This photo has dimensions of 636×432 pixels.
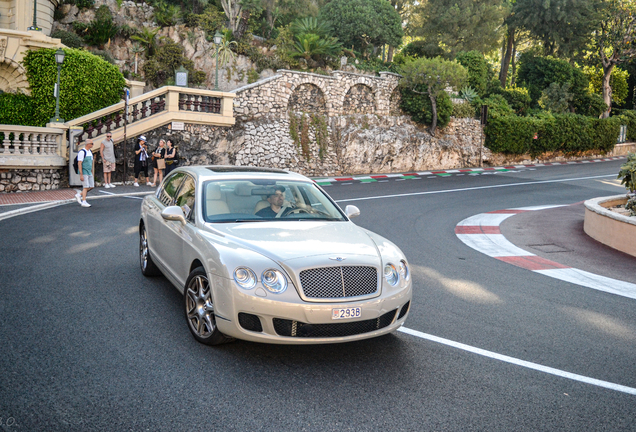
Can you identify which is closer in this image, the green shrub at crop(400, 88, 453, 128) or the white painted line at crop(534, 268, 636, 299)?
the white painted line at crop(534, 268, 636, 299)

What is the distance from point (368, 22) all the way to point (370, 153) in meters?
9.88

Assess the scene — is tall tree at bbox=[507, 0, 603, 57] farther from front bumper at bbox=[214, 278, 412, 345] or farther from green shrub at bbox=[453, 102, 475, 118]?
front bumper at bbox=[214, 278, 412, 345]

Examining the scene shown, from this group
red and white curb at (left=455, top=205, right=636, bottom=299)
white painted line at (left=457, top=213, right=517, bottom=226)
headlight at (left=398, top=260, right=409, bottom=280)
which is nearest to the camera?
headlight at (left=398, top=260, right=409, bottom=280)

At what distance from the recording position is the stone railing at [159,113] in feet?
66.9

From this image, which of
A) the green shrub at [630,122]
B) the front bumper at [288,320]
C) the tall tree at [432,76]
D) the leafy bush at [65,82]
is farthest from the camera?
the green shrub at [630,122]

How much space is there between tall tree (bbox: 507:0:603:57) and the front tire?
44.9 metres

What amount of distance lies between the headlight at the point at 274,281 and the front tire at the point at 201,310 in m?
0.58

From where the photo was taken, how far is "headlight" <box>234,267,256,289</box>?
4352mm

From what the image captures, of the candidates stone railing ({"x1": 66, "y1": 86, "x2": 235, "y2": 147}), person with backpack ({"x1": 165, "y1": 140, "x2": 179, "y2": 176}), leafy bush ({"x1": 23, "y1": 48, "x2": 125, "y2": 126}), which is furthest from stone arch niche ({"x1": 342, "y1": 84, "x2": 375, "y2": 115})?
leafy bush ({"x1": 23, "y1": 48, "x2": 125, "y2": 126})

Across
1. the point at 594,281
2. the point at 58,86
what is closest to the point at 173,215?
the point at 594,281

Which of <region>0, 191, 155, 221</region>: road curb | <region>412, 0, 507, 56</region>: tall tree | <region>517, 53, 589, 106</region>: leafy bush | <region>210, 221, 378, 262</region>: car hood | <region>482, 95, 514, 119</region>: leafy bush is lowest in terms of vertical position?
<region>0, 191, 155, 221</region>: road curb

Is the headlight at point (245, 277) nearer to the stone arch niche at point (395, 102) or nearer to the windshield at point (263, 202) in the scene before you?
the windshield at point (263, 202)

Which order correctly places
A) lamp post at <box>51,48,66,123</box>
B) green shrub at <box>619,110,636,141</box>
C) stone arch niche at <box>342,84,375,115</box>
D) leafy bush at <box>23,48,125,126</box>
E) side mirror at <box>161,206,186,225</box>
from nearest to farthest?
side mirror at <box>161,206,186,225</box> < lamp post at <box>51,48,66,123</box> < leafy bush at <box>23,48,125,126</box> < stone arch niche at <box>342,84,375,115</box> < green shrub at <box>619,110,636,141</box>

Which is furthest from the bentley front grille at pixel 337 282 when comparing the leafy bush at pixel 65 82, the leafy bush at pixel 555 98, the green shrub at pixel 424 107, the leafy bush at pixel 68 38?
the leafy bush at pixel 555 98
